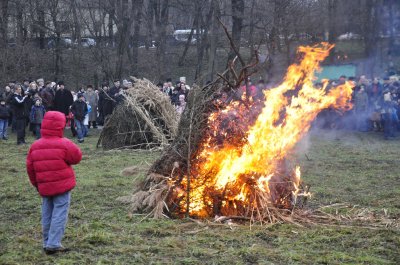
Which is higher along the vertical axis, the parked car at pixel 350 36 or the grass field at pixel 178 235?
the parked car at pixel 350 36

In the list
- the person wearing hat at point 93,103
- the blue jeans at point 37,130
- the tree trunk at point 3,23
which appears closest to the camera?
the blue jeans at point 37,130

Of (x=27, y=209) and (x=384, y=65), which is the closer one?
(x=27, y=209)

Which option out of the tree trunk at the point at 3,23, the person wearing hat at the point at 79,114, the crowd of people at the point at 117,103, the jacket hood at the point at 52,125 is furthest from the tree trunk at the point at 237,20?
the jacket hood at the point at 52,125

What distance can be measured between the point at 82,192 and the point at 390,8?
739 cm

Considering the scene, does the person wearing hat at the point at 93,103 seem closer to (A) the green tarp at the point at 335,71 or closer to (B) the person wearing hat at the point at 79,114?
(B) the person wearing hat at the point at 79,114

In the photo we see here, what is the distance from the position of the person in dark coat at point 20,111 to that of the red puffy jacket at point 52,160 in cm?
1232

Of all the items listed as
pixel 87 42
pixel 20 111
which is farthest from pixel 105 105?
pixel 87 42

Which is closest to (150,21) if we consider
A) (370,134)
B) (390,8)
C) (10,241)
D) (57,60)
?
(57,60)

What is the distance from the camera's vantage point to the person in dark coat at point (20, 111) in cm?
1852

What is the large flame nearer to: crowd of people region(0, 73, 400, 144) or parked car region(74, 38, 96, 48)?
crowd of people region(0, 73, 400, 144)

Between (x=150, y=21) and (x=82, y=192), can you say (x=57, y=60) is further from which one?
(x=82, y=192)

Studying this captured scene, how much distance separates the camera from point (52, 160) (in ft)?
21.6

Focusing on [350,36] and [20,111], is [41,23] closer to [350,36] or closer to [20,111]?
[20,111]

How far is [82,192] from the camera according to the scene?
10.3 metres
